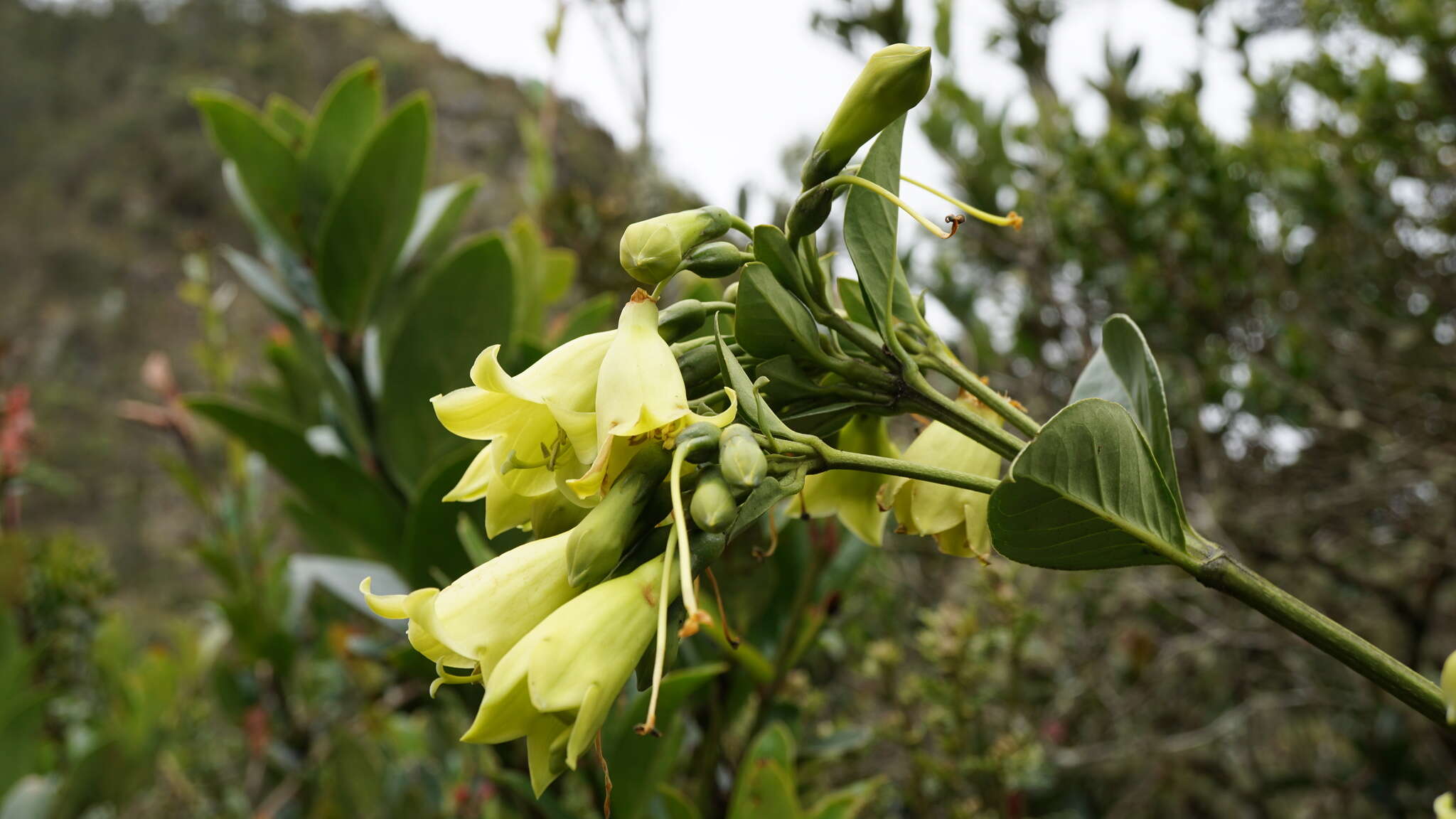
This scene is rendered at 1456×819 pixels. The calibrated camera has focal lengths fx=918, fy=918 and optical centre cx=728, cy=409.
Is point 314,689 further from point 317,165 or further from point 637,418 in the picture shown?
point 637,418

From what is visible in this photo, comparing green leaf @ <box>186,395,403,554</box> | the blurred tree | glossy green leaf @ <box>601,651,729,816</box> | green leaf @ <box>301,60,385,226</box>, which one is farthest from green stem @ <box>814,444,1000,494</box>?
the blurred tree

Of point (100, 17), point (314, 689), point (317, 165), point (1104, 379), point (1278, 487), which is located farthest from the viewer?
point (100, 17)

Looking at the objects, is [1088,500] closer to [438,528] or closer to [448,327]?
[438,528]

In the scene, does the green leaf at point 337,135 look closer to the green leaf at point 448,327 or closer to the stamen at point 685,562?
the green leaf at point 448,327

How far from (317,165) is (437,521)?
21.2 inches

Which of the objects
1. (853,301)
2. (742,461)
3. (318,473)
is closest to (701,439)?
(742,461)

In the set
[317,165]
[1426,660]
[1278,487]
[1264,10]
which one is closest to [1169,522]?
[317,165]

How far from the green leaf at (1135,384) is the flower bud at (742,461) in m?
0.23

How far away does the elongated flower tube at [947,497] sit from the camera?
63cm

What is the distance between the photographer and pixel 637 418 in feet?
1.55

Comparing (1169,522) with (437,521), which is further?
(437,521)

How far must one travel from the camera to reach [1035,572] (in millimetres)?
1992

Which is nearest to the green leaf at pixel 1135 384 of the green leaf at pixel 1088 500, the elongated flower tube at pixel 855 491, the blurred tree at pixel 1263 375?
the green leaf at pixel 1088 500

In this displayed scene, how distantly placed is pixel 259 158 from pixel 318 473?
1.36ft
